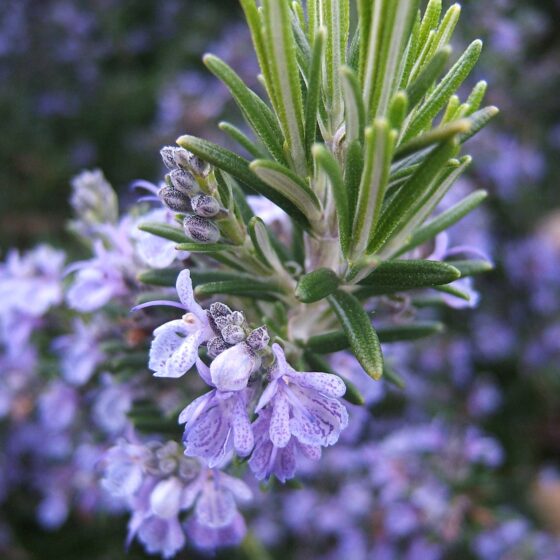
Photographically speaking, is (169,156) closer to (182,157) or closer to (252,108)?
(182,157)

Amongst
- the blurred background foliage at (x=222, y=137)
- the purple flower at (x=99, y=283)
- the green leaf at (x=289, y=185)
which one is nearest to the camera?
the green leaf at (x=289, y=185)

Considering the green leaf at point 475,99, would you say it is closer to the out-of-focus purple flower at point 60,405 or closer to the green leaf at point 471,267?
the green leaf at point 471,267

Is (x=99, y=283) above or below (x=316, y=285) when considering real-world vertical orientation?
below

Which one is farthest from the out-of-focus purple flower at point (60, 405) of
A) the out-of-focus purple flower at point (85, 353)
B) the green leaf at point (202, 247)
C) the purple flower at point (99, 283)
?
the green leaf at point (202, 247)

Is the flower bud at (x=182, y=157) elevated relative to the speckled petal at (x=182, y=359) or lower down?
elevated

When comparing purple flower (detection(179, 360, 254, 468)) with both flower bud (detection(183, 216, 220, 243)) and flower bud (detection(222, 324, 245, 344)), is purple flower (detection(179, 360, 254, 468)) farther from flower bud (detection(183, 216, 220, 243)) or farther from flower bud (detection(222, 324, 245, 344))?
flower bud (detection(183, 216, 220, 243))

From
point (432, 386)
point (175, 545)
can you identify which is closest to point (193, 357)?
point (175, 545)

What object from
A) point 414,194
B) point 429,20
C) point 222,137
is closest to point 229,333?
point 414,194
